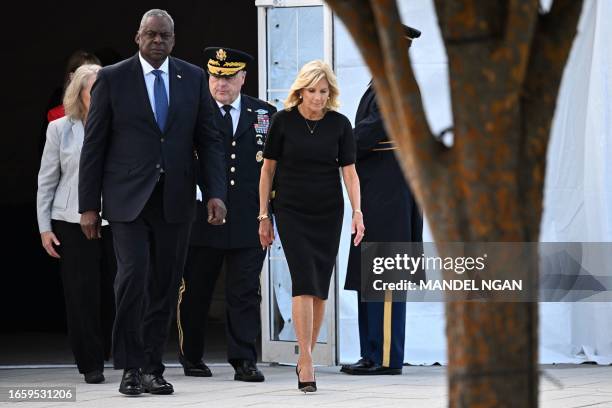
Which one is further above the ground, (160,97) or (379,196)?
(160,97)

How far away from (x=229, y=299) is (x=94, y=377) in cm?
92

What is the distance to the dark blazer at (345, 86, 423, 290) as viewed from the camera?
8.32 meters

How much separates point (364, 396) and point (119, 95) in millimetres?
1911

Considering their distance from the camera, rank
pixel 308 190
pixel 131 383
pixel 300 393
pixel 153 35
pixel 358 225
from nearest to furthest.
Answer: pixel 131 383, pixel 153 35, pixel 300 393, pixel 308 190, pixel 358 225

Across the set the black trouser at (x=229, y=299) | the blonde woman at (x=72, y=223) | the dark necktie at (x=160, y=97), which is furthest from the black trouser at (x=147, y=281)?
the black trouser at (x=229, y=299)

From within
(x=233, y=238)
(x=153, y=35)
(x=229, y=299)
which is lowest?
(x=229, y=299)

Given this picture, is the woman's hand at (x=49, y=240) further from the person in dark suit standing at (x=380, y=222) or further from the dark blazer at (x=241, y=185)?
the person in dark suit standing at (x=380, y=222)

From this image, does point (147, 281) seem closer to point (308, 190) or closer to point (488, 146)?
point (308, 190)

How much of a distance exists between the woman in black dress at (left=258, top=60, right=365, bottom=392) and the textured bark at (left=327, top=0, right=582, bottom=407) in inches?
171

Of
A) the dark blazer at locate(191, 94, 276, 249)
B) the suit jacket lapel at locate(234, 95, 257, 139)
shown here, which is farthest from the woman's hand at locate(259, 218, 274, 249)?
the suit jacket lapel at locate(234, 95, 257, 139)

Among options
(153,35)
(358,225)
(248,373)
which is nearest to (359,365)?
(248,373)

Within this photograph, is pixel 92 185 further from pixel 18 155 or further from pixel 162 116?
pixel 18 155

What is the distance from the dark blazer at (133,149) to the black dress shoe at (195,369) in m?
1.43

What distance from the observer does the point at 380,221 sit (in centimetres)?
833
